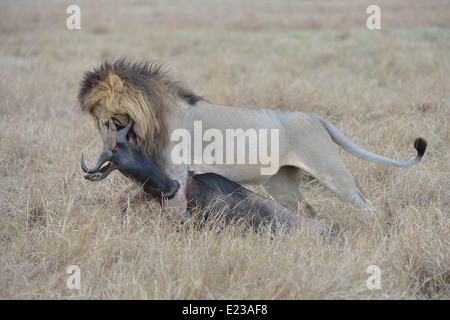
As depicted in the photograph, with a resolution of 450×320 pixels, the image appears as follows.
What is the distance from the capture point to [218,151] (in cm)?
423

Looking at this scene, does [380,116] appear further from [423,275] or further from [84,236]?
[84,236]

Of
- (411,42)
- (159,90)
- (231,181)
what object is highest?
(411,42)

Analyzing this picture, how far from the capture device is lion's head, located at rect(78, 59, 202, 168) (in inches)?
157

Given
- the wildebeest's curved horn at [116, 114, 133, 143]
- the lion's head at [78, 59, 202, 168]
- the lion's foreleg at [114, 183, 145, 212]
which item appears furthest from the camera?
the lion's foreleg at [114, 183, 145, 212]

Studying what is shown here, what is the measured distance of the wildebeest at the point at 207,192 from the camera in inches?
151

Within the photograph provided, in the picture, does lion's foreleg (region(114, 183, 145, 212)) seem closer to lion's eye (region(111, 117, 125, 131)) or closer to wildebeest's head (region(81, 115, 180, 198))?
wildebeest's head (region(81, 115, 180, 198))

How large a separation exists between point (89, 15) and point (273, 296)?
12.2 m

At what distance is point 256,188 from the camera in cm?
501

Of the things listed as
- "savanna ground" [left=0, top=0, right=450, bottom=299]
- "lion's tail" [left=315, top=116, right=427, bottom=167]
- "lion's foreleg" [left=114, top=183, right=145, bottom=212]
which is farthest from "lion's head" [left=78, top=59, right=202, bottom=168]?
"lion's tail" [left=315, top=116, right=427, bottom=167]

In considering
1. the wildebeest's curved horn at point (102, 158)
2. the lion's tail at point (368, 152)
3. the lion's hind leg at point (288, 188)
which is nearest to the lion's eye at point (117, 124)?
the wildebeest's curved horn at point (102, 158)

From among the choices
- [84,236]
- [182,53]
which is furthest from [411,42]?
[84,236]

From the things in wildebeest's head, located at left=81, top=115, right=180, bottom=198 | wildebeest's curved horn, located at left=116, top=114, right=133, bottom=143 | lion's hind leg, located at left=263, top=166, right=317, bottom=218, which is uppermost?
wildebeest's curved horn, located at left=116, top=114, right=133, bottom=143

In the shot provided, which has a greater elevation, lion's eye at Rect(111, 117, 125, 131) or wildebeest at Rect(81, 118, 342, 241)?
lion's eye at Rect(111, 117, 125, 131)
